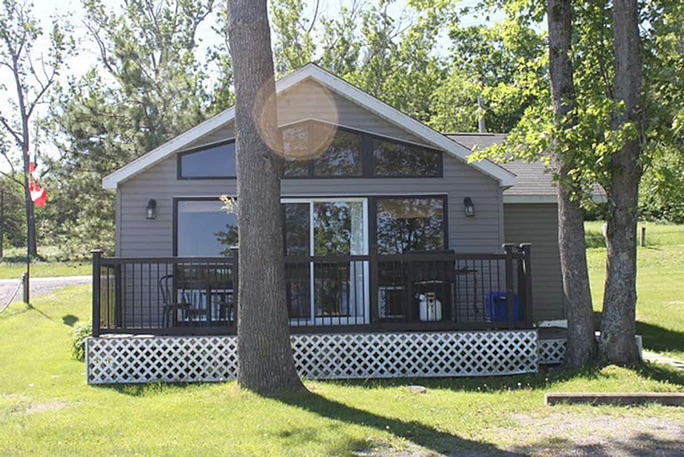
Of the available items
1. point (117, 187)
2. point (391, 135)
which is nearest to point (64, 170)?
point (117, 187)

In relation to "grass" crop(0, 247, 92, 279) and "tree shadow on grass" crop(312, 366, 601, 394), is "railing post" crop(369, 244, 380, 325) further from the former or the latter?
"grass" crop(0, 247, 92, 279)

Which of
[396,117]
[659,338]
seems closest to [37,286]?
[396,117]

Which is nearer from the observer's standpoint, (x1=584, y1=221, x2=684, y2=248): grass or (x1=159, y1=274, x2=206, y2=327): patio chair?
(x1=159, y1=274, x2=206, y2=327): patio chair

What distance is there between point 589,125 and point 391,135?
3575mm

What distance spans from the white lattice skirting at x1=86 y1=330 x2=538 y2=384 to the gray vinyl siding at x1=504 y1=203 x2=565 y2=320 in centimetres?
372

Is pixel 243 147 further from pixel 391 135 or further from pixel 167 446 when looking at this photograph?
pixel 391 135

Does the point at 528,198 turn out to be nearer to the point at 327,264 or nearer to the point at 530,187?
the point at 530,187

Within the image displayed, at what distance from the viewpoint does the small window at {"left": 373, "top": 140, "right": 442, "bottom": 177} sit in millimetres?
10703

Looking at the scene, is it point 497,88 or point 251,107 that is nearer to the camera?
point 251,107

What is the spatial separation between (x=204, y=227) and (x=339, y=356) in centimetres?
325

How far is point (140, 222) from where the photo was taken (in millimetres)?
10430

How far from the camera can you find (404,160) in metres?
10.8

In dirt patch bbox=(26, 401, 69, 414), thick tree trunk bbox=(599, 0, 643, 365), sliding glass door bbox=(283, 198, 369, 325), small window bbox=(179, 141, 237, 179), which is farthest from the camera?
small window bbox=(179, 141, 237, 179)

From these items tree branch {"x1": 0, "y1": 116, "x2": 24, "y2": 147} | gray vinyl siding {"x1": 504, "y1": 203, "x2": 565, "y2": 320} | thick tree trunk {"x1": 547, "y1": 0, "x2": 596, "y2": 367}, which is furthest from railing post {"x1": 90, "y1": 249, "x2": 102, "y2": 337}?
tree branch {"x1": 0, "y1": 116, "x2": 24, "y2": 147}
